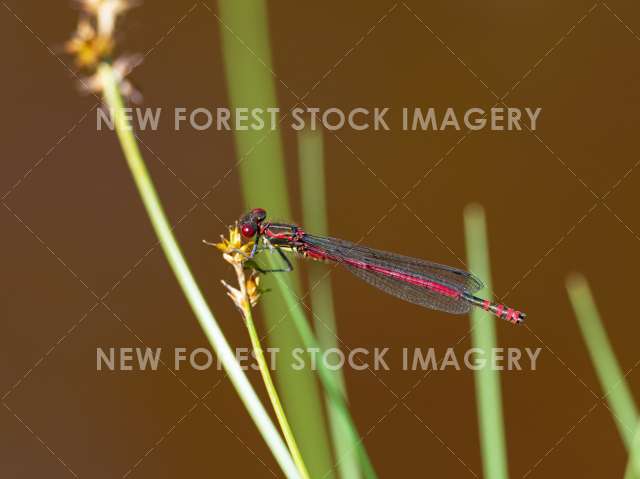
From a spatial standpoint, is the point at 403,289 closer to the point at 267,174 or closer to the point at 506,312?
the point at 506,312

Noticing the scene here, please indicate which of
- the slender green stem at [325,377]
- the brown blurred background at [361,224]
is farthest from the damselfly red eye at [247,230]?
the brown blurred background at [361,224]

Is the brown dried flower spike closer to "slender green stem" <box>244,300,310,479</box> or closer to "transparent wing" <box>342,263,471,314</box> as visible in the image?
"slender green stem" <box>244,300,310,479</box>

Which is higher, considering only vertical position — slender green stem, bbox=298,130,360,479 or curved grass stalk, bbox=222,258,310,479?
slender green stem, bbox=298,130,360,479

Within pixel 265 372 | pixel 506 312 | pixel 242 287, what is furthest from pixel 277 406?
pixel 506 312

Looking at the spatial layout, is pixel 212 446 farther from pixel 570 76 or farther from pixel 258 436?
pixel 570 76

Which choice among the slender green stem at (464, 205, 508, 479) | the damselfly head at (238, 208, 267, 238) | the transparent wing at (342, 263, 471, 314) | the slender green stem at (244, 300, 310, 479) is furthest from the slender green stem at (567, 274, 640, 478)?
the transparent wing at (342, 263, 471, 314)

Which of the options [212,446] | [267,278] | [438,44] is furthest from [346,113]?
[267,278]
